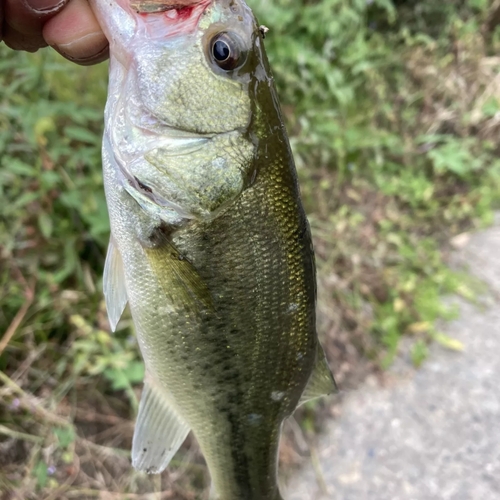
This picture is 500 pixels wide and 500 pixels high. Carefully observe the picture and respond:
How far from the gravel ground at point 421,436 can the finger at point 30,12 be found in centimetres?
234

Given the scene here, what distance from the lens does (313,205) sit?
3.05 m

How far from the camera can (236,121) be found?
44.9 inches

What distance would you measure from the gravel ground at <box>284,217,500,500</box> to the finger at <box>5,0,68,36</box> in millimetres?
2344

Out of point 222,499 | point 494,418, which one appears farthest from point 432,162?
point 222,499

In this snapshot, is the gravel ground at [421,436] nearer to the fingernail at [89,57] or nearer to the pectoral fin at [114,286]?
the pectoral fin at [114,286]

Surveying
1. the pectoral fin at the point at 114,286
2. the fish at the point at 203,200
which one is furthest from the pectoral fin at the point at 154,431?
the pectoral fin at the point at 114,286

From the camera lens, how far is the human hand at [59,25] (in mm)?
1169

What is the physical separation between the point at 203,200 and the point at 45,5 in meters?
0.65

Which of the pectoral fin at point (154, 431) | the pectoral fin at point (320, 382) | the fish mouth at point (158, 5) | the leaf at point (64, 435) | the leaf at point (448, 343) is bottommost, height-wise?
the leaf at point (64, 435)

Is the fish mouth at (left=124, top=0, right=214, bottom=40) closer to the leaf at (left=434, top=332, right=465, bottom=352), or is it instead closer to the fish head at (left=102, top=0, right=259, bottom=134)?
the fish head at (left=102, top=0, right=259, bottom=134)

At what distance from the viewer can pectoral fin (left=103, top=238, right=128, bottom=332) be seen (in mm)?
1284

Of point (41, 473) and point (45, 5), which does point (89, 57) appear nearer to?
point (45, 5)

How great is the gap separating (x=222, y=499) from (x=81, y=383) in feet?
3.43

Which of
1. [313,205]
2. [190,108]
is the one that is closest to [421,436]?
[313,205]
